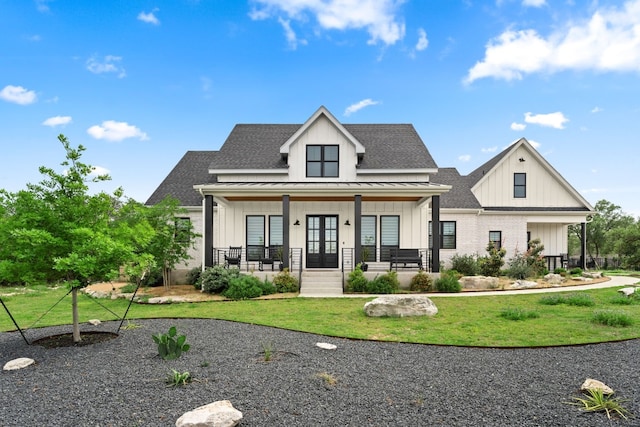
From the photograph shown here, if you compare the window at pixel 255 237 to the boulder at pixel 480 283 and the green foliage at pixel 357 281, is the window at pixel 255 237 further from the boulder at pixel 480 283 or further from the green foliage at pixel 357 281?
the boulder at pixel 480 283

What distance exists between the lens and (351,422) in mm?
3922

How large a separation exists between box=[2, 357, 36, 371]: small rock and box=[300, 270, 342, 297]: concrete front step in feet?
26.7

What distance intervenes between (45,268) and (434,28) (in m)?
14.5

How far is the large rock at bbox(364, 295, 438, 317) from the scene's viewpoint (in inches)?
367

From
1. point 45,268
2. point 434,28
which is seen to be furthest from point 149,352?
point 434,28


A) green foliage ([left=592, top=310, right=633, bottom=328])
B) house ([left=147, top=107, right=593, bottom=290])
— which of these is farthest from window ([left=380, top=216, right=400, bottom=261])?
green foliage ([left=592, top=310, right=633, bottom=328])

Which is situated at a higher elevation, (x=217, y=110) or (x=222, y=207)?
(x=217, y=110)

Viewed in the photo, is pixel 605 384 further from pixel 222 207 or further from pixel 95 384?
pixel 222 207

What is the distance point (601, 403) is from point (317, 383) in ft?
11.0

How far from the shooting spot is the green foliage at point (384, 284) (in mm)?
13680

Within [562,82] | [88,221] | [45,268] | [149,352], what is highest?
[562,82]

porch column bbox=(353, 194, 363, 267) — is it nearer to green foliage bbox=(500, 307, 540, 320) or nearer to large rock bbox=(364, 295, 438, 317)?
large rock bbox=(364, 295, 438, 317)

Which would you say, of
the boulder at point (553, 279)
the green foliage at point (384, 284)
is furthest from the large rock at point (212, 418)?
the boulder at point (553, 279)

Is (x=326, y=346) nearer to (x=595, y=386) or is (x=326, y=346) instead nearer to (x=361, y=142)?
(x=595, y=386)
